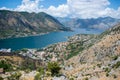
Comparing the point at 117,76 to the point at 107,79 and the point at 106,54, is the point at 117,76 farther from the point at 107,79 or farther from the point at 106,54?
the point at 106,54

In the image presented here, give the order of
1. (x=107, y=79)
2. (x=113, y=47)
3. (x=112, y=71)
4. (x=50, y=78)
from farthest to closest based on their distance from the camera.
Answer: (x=113, y=47) < (x=50, y=78) < (x=112, y=71) < (x=107, y=79)

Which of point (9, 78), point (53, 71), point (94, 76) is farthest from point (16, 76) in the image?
point (94, 76)

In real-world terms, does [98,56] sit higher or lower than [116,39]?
lower

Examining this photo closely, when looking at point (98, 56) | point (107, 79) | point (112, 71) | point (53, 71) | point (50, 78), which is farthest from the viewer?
point (98, 56)

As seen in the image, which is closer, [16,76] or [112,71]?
[112,71]

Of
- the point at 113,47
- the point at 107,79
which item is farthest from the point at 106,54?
the point at 107,79

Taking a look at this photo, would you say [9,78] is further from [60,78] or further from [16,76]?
[60,78]

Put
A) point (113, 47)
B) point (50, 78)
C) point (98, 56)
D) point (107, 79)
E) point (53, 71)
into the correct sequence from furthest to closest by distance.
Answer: point (98, 56), point (113, 47), point (53, 71), point (50, 78), point (107, 79)

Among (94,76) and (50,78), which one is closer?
(94,76)

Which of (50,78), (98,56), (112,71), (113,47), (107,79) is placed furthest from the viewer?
(98,56)
